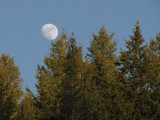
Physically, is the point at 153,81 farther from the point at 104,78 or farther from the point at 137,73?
the point at 104,78

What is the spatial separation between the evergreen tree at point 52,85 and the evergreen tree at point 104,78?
272 centimetres

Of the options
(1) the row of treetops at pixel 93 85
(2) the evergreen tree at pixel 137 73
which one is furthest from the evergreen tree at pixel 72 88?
(2) the evergreen tree at pixel 137 73

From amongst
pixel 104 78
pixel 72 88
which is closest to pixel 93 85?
pixel 72 88

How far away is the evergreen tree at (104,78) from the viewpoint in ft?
60.4

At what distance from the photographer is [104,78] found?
2580 cm

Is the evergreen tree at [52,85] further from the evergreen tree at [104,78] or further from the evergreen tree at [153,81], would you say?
the evergreen tree at [153,81]

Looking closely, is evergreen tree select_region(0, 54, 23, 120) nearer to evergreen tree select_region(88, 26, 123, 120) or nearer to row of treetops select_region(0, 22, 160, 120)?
row of treetops select_region(0, 22, 160, 120)

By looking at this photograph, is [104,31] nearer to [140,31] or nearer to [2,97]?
[140,31]

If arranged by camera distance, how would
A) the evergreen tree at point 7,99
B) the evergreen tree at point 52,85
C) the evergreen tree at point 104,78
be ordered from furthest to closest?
the evergreen tree at point 7,99
the evergreen tree at point 52,85
the evergreen tree at point 104,78

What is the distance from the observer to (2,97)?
82.3 ft

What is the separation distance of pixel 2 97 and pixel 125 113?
41.0 feet

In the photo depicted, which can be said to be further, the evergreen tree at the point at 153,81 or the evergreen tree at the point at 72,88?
the evergreen tree at the point at 153,81

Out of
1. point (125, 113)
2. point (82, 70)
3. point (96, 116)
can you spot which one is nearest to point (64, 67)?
point (82, 70)

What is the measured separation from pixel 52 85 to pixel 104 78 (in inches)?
246
